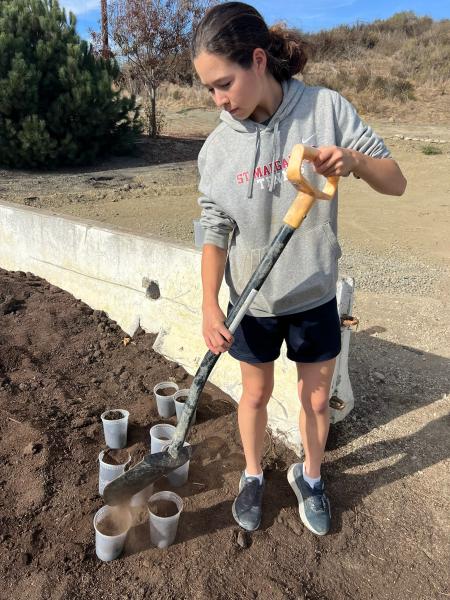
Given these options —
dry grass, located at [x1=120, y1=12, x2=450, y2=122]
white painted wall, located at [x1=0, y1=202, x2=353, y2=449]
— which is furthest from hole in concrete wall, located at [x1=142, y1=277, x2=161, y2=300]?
dry grass, located at [x1=120, y1=12, x2=450, y2=122]

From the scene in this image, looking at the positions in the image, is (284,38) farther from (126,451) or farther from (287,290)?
(126,451)

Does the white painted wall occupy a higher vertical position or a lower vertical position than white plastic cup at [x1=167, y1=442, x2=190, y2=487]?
higher

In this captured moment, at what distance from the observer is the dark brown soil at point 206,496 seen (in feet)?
6.30

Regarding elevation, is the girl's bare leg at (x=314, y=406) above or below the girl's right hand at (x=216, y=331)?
below

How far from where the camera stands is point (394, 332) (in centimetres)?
398

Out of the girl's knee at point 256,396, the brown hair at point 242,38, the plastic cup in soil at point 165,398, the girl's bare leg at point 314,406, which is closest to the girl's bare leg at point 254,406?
the girl's knee at point 256,396

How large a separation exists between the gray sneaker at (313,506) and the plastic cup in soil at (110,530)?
69cm

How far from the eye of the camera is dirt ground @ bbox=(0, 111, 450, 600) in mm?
1933

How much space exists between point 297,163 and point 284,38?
0.49 metres

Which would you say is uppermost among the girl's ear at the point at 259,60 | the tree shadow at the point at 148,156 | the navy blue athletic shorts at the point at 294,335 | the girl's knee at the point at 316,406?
the girl's ear at the point at 259,60

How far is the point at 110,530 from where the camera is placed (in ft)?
6.64

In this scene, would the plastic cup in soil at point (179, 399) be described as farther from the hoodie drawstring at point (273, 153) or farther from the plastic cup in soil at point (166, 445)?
the hoodie drawstring at point (273, 153)

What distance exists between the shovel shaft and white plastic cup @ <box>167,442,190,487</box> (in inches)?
11.7

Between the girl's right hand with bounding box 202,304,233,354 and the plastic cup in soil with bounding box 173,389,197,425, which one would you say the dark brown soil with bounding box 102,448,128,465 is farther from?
the girl's right hand with bounding box 202,304,233,354
